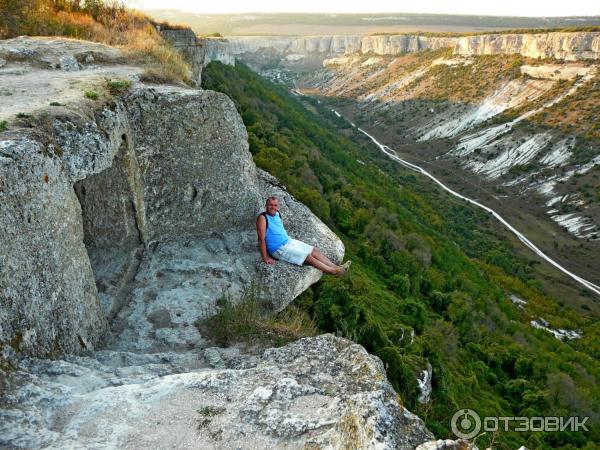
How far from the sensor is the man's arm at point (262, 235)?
7910 millimetres

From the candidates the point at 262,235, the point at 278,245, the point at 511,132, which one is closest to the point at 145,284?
the point at 262,235

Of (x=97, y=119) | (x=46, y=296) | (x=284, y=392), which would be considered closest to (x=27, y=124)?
(x=97, y=119)

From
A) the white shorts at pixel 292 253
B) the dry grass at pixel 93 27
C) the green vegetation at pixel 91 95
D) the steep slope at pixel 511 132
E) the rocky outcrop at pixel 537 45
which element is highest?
the rocky outcrop at pixel 537 45

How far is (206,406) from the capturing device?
4.56 meters

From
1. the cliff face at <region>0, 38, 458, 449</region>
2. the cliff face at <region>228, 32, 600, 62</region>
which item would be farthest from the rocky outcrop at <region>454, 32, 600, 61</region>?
the cliff face at <region>0, 38, 458, 449</region>

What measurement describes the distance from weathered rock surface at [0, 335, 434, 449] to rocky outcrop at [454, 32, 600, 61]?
278 ft

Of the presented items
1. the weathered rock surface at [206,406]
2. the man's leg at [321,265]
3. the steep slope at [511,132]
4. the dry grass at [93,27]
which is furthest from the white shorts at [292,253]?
the steep slope at [511,132]

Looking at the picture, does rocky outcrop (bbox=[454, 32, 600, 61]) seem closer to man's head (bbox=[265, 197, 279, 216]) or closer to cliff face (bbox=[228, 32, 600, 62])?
cliff face (bbox=[228, 32, 600, 62])

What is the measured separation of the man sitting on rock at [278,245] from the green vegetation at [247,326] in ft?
3.69

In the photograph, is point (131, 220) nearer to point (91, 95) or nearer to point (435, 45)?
point (91, 95)

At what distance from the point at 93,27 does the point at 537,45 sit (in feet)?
280

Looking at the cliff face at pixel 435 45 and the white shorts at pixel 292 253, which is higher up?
the cliff face at pixel 435 45

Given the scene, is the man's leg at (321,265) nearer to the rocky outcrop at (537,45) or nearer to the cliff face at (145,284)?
the cliff face at (145,284)

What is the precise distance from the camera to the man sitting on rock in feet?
26.2
